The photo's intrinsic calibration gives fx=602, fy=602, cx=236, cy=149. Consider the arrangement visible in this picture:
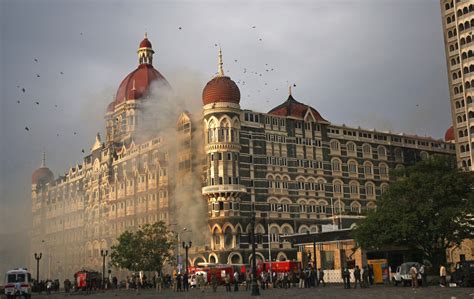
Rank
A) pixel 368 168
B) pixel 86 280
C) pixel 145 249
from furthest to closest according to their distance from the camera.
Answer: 1. pixel 368 168
2. pixel 145 249
3. pixel 86 280

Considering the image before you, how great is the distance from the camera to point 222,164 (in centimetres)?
8438

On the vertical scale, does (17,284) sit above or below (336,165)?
below

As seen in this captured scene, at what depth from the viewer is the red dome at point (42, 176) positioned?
149250 mm

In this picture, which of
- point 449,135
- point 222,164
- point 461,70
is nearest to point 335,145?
point 461,70

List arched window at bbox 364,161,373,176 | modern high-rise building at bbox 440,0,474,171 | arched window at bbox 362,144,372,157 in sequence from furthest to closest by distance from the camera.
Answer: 1. arched window at bbox 362,144,372,157
2. arched window at bbox 364,161,373,176
3. modern high-rise building at bbox 440,0,474,171

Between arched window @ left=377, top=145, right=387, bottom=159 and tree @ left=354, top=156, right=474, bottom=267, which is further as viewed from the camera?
arched window @ left=377, top=145, right=387, bottom=159

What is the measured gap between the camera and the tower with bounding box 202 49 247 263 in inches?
3263

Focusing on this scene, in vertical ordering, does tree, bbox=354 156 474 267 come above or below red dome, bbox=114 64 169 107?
below

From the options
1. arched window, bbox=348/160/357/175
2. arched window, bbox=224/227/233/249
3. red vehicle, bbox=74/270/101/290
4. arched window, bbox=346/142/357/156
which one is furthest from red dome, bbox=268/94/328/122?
red vehicle, bbox=74/270/101/290

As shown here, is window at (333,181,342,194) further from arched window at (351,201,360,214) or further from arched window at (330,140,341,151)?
arched window at (330,140,341,151)

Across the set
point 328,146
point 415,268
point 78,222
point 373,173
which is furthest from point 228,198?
point 78,222

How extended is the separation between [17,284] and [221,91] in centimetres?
4440

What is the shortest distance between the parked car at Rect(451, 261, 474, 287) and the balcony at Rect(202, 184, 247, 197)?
4390cm

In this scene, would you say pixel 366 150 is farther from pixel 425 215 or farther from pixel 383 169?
pixel 425 215
